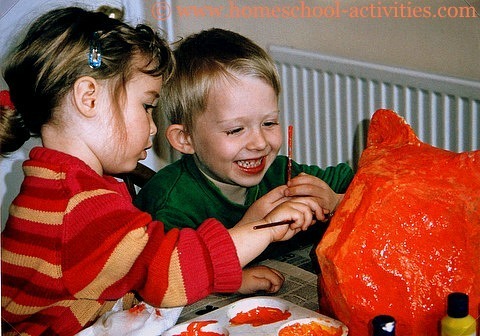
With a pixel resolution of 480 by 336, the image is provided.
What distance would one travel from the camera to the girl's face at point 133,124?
755 millimetres

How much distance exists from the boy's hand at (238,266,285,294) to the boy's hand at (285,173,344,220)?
0.32 feet

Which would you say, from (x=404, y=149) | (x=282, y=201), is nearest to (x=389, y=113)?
(x=404, y=149)

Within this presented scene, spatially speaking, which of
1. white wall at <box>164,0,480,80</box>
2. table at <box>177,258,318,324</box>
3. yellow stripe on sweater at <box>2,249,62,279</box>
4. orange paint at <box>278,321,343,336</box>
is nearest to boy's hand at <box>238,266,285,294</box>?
table at <box>177,258,318,324</box>

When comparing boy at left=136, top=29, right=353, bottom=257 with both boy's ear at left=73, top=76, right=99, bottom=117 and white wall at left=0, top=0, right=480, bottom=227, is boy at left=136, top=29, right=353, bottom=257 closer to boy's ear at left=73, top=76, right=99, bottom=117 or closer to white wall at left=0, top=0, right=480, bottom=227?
white wall at left=0, top=0, right=480, bottom=227

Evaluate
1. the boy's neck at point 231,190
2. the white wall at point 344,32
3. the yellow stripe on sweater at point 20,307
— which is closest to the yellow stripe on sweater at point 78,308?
the yellow stripe on sweater at point 20,307

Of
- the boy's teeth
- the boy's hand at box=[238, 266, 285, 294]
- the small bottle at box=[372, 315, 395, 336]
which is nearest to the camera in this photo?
the small bottle at box=[372, 315, 395, 336]

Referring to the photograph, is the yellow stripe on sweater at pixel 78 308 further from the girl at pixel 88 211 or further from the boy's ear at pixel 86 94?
the boy's ear at pixel 86 94

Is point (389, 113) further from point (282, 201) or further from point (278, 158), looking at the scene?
point (278, 158)

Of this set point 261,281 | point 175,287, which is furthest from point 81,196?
point 261,281

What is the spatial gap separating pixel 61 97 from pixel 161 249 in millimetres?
189

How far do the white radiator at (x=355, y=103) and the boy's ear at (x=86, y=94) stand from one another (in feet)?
1.17

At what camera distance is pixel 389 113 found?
0.76 metres

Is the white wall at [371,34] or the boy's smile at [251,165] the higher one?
the white wall at [371,34]

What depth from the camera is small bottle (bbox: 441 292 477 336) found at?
0.59 meters
